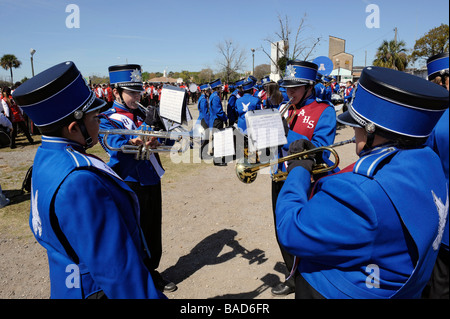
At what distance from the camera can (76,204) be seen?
1.52 meters

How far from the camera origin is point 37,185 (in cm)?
168

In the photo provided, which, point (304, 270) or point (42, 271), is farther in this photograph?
point (42, 271)

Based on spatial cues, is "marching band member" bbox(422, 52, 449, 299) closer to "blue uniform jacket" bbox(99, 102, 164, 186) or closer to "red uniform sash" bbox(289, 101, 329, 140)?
"red uniform sash" bbox(289, 101, 329, 140)

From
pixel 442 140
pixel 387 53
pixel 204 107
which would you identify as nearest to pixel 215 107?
pixel 204 107

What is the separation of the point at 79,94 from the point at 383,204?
1732mm

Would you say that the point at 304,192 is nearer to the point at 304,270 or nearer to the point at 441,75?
the point at 304,270

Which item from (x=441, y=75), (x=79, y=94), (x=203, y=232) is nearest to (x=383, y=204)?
(x=79, y=94)

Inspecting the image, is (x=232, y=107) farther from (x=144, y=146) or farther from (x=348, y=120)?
(x=348, y=120)

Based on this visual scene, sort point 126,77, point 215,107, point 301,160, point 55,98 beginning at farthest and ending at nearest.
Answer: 1. point 215,107
2. point 126,77
3. point 301,160
4. point 55,98

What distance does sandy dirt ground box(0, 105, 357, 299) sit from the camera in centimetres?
392

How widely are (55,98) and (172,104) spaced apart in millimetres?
1657

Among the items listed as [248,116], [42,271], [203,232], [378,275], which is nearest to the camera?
[378,275]

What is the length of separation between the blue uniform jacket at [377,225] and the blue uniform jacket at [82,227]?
0.86m
